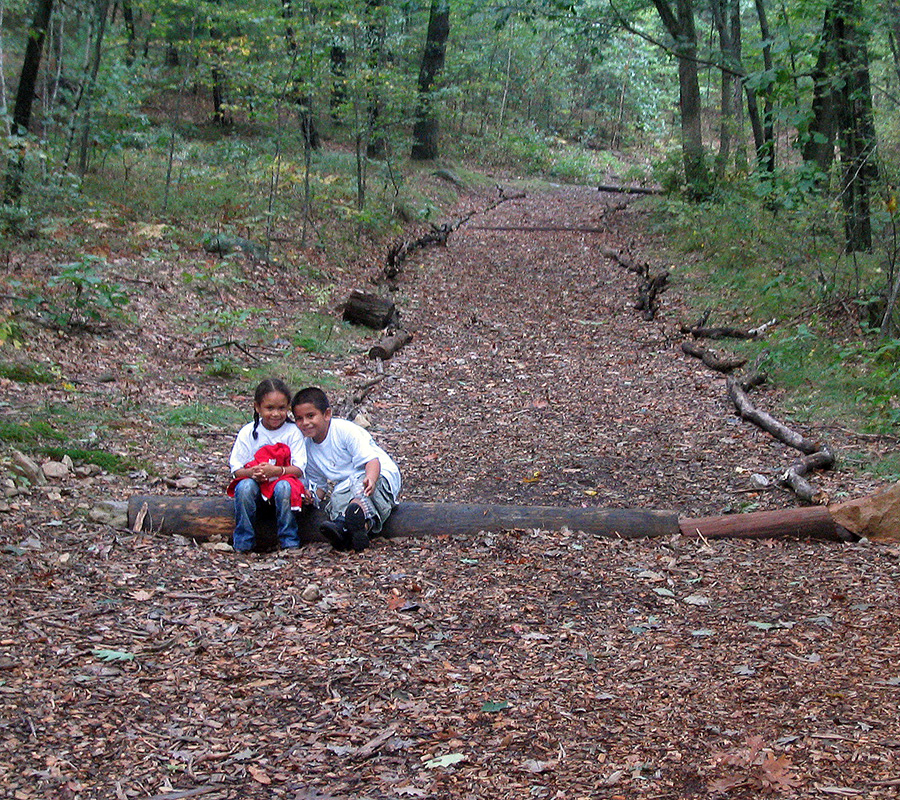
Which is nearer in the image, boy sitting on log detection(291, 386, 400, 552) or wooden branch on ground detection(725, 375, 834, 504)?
boy sitting on log detection(291, 386, 400, 552)

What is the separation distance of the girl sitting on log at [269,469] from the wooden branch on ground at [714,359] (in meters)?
5.80

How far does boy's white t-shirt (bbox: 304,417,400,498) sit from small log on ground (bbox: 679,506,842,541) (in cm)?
201

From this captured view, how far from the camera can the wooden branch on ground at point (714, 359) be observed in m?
9.77

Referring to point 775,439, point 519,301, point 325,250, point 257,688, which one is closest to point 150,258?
point 325,250

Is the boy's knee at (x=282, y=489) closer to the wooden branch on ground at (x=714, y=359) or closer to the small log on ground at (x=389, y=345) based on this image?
the small log on ground at (x=389, y=345)

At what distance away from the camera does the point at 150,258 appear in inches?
452

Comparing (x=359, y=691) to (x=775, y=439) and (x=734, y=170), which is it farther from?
(x=734, y=170)

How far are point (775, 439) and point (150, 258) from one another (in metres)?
8.10

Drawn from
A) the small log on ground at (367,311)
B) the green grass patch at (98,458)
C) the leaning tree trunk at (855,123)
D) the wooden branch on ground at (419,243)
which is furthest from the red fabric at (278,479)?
the wooden branch on ground at (419,243)

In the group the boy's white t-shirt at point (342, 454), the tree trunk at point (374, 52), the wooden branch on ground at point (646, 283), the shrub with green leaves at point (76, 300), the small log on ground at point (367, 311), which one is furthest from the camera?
the tree trunk at point (374, 52)

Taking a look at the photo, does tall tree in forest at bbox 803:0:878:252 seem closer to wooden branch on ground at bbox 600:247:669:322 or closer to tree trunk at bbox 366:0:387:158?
wooden branch on ground at bbox 600:247:669:322

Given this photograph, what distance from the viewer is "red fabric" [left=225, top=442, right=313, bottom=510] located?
17.8 ft

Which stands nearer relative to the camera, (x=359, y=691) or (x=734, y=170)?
(x=359, y=691)

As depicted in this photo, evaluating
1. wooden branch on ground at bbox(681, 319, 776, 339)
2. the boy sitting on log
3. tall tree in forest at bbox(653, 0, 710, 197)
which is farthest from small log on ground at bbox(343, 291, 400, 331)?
tall tree in forest at bbox(653, 0, 710, 197)
